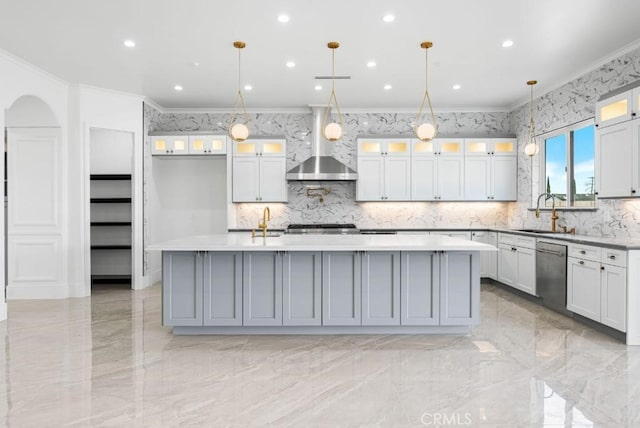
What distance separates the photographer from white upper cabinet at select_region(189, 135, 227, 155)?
7000mm

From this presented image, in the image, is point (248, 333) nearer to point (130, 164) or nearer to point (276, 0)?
point (276, 0)

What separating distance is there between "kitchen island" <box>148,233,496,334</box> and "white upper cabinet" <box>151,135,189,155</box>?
134 inches

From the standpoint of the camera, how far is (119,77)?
18.6 ft

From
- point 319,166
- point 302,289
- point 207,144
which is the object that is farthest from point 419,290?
point 207,144

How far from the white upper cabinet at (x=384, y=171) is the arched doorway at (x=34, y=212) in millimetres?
4546

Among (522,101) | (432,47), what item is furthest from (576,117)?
(432,47)

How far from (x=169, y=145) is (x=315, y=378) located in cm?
517

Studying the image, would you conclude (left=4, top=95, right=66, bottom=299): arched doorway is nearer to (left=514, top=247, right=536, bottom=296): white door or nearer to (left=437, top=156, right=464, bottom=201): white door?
(left=437, top=156, right=464, bottom=201): white door

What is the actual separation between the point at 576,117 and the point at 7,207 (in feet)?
25.8

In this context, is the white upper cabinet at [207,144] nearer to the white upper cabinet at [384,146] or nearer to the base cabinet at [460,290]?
the white upper cabinet at [384,146]

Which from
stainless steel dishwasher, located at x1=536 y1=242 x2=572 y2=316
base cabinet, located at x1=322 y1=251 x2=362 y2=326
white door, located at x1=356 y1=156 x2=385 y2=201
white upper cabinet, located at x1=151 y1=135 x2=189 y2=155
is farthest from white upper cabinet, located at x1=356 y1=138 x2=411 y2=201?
base cabinet, located at x1=322 y1=251 x2=362 y2=326

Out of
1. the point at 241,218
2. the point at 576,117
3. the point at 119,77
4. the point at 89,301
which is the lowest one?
the point at 89,301

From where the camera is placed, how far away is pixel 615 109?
439cm

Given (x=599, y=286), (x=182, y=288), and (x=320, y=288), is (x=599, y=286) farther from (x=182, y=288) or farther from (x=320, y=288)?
(x=182, y=288)
